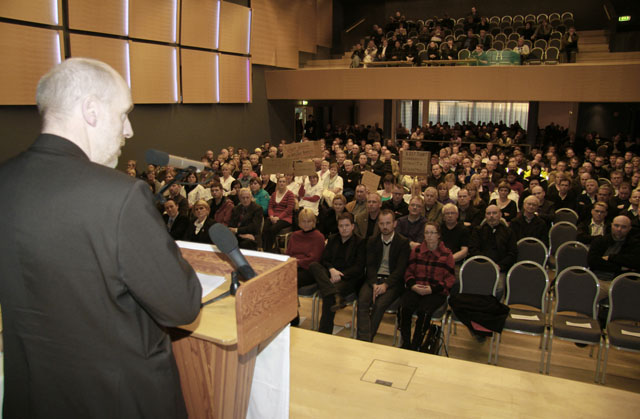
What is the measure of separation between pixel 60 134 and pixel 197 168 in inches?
28.8

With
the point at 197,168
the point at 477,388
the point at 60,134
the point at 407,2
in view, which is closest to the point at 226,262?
the point at 197,168

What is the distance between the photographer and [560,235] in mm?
6125

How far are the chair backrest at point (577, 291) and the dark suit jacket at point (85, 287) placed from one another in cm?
429

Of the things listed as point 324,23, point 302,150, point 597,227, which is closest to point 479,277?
point 597,227

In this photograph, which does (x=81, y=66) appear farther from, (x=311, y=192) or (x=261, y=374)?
(x=311, y=192)

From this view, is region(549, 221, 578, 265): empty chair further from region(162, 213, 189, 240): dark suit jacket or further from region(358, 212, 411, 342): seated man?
region(162, 213, 189, 240): dark suit jacket

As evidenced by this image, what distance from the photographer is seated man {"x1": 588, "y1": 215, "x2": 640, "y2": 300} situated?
16.5 feet

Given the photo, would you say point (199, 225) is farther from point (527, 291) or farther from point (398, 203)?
point (527, 291)

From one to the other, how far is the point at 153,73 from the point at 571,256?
10526 mm

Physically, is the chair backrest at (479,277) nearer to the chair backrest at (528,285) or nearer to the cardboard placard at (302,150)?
the chair backrest at (528,285)

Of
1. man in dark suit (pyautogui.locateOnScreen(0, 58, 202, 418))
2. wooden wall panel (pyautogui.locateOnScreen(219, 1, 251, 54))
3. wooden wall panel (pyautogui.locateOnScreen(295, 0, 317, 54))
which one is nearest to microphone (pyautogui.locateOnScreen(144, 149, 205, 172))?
man in dark suit (pyautogui.locateOnScreen(0, 58, 202, 418))

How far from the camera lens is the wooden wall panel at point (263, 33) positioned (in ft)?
50.9

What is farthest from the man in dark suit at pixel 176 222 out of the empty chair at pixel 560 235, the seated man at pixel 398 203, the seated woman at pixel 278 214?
the empty chair at pixel 560 235

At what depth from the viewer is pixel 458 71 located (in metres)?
14.0
